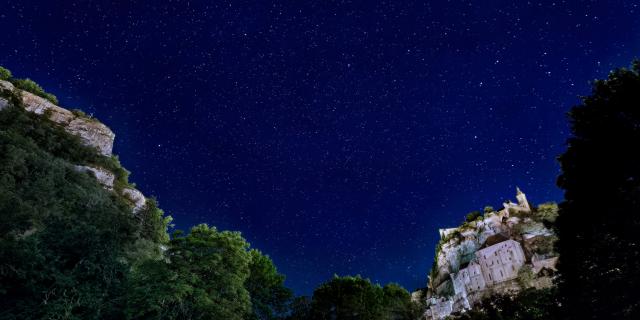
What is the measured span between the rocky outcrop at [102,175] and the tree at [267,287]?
28.0 metres

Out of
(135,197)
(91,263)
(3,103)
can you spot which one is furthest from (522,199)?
(3,103)

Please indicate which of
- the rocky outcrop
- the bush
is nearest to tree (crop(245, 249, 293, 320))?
the rocky outcrop

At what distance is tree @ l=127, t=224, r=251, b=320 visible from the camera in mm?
21234

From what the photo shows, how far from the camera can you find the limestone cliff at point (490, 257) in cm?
8119

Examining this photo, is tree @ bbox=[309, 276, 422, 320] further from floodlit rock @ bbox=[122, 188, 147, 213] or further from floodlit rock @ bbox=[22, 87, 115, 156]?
floodlit rock @ bbox=[22, 87, 115, 156]

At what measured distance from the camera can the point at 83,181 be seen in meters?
44.6

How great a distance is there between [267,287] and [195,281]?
1999 centimetres

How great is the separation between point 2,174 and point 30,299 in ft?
65.3

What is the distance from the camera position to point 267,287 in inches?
1636

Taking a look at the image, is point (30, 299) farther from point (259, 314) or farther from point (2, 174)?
point (259, 314)

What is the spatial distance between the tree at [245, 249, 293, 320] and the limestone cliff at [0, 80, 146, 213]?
2263 centimetres

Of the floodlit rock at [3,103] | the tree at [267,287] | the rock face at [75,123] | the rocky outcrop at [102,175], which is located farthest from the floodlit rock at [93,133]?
the tree at [267,287]

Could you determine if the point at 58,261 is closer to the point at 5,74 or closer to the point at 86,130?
the point at 86,130

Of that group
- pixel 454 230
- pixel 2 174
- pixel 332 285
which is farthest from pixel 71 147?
pixel 454 230
